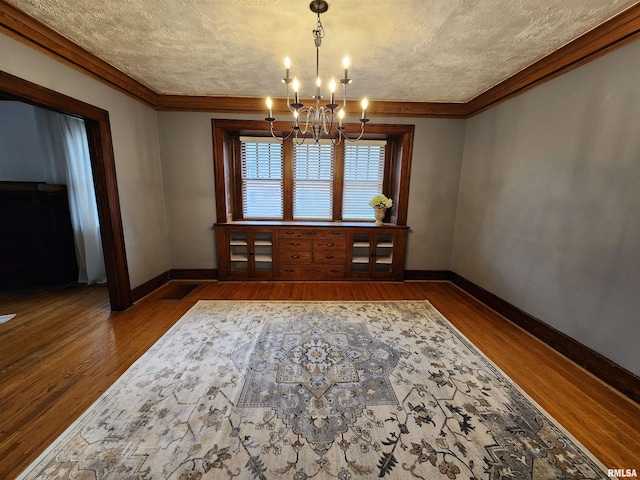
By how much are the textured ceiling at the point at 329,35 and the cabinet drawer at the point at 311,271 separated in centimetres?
263

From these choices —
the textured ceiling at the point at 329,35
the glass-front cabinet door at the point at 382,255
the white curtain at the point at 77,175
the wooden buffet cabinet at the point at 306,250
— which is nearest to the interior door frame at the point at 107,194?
the textured ceiling at the point at 329,35

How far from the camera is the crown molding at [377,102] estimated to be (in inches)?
73.4

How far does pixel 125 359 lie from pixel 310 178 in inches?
135

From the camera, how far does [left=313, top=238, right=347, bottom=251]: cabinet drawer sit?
4.10 meters

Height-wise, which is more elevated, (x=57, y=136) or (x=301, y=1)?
(x=301, y=1)

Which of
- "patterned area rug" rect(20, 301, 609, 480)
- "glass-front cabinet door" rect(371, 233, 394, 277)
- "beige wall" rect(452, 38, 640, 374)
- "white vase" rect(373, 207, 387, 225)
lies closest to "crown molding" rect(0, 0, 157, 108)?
"patterned area rug" rect(20, 301, 609, 480)

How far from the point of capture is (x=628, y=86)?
193 centimetres

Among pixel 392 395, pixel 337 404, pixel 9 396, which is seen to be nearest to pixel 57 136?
pixel 9 396

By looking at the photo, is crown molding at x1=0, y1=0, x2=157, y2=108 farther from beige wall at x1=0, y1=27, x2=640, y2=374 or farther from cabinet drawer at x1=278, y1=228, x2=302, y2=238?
cabinet drawer at x1=278, y1=228, x2=302, y2=238

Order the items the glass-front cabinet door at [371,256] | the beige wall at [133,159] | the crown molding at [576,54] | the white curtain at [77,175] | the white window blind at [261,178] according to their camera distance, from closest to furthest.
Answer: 1. the crown molding at [576,54]
2. the beige wall at [133,159]
3. the white curtain at [77,175]
4. the glass-front cabinet door at [371,256]
5. the white window blind at [261,178]

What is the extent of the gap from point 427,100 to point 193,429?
4496 millimetres

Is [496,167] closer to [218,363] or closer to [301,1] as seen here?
[301,1]

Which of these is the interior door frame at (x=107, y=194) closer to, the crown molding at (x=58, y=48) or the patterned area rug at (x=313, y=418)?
the crown molding at (x=58, y=48)

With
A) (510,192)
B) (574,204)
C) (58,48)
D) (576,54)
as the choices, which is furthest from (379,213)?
(58,48)
